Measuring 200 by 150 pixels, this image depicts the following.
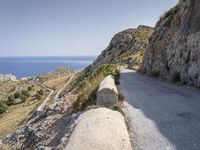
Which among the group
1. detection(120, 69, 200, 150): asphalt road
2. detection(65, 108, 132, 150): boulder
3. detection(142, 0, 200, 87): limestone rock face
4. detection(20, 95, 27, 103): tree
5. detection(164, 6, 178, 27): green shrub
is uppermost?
detection(164, 6, 178, 27): green shrub

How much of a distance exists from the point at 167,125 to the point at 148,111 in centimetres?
216

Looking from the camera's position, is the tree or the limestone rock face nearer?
the limestone rock face

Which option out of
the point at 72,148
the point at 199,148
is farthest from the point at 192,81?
the point at 72,148

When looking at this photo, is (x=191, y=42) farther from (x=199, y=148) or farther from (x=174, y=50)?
(x=199, y=148)

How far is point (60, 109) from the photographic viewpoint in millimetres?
14445

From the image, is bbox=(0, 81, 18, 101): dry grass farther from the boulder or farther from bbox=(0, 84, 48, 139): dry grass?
the boulder

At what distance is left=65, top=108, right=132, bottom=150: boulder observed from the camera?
580 centimetres

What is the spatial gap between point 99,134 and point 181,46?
54.1 feet

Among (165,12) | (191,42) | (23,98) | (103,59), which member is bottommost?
(23,98)

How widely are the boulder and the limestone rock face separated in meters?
10.7

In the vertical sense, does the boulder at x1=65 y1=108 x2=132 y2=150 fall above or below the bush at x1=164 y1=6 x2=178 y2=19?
below

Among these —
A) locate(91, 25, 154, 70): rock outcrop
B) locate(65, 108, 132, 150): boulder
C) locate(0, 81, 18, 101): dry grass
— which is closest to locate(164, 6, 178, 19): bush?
locate(65, 108, 132, 150): boulder

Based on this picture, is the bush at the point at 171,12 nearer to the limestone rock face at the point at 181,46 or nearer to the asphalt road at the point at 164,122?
the limestone rock face at the point at 181,46

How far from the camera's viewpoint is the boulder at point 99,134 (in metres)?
5.80
